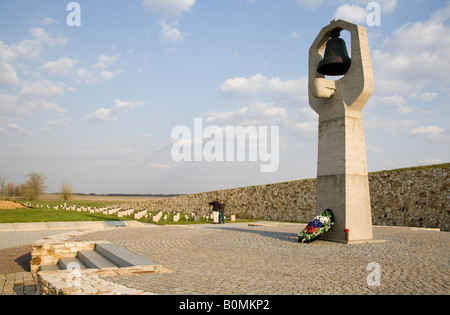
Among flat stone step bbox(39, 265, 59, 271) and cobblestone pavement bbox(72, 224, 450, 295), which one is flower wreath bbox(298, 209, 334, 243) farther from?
flat stone step bbox(39, 265, 59, 271)

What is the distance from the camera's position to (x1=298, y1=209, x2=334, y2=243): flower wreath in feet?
30.9

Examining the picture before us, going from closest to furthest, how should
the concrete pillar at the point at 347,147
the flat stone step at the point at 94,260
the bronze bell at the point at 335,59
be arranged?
the flat stone step at the point at 94,260 → the concrete pillar at the point at 347,147 → the bronze bell at the point at 335,59

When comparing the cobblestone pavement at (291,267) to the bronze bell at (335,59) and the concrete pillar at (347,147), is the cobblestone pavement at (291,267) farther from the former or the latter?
the bronze bell at (335,59)

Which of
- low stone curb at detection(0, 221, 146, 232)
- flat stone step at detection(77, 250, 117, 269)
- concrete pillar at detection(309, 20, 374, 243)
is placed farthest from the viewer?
low stone curb at detection(0, 221, 146, 232)

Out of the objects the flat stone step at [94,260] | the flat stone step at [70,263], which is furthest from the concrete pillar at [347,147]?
the flat stone step at [70,263]

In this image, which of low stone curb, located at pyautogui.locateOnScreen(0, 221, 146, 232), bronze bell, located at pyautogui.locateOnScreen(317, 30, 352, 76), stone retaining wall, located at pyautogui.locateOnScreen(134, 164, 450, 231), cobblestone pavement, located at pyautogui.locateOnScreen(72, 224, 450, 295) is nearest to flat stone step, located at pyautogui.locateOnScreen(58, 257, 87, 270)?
cobblestone pavement, located at pyautogui.locateOnScreen(72, 224, 450, 295)

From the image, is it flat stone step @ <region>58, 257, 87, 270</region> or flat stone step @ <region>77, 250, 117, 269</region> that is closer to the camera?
flat stone step @ <region>77, 250, 117, 269</region>

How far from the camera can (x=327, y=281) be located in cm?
520

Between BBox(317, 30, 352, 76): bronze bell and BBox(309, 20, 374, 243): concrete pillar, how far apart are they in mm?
251

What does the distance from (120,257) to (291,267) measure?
11.2ft

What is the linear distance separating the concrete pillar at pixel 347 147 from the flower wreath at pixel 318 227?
19 centimetres

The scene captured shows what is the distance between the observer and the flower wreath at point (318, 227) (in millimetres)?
9427

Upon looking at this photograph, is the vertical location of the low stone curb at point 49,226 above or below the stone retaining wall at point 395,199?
below
